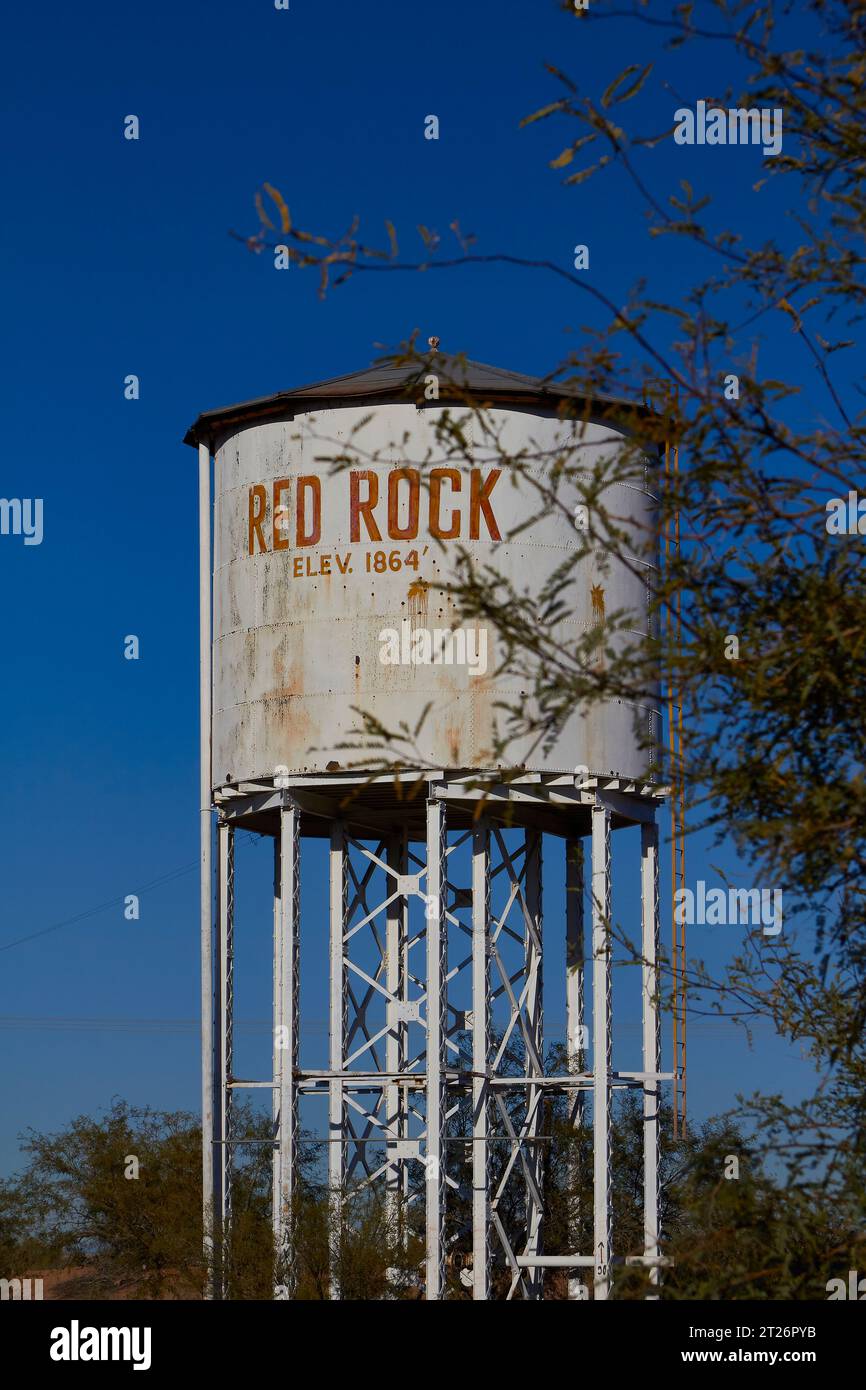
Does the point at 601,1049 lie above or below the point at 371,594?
below

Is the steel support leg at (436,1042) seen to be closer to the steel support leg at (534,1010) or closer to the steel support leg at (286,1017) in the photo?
the steel support leg at (286,1017)

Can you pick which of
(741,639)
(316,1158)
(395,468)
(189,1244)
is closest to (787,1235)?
(741,639)

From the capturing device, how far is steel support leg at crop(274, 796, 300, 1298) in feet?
92.0

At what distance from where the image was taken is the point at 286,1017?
28.4 m

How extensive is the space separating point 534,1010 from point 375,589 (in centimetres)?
635

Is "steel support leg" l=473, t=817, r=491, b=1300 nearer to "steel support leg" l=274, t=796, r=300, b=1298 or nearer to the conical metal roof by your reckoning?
"steel support leg" l=274, t=796, r=300, b=1298

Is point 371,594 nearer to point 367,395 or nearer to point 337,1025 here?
point 367,395

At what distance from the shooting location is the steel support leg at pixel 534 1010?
30.0m

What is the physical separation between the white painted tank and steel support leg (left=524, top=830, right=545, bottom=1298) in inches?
113

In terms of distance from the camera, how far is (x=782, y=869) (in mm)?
9609

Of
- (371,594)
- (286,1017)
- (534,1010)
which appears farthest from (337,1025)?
(371,594)

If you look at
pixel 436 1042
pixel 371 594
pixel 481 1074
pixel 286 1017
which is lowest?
pixel 481 1074

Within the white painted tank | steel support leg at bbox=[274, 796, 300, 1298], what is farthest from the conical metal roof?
steel support leg at bbox=[274, 796, 300, 1298]
